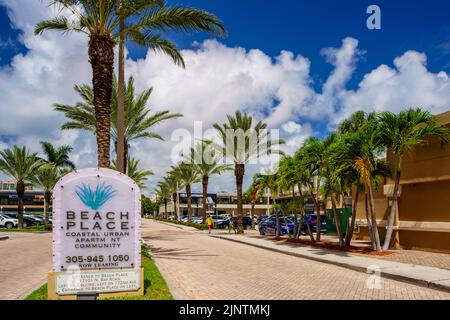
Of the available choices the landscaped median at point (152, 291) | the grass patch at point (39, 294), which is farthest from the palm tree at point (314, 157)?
the grass patch at point (39, 294)

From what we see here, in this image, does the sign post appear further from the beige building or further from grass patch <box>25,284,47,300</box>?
the beige building

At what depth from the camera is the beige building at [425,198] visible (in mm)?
16875

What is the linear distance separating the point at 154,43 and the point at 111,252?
11.8m

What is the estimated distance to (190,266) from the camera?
48.1 ft

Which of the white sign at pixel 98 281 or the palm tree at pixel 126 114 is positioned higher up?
the palm tree at pixel 126 114

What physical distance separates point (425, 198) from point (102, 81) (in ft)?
46.0

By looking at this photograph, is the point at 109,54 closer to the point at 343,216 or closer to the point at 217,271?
the point at 217,271

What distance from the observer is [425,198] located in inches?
717

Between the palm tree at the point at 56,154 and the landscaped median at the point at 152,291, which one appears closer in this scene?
the landscaped median at the point at 152,291

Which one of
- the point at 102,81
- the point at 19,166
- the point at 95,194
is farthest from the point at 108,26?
the point at 19,166

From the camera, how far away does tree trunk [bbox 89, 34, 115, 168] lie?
1460 cm

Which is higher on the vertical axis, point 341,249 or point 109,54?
point 109,54

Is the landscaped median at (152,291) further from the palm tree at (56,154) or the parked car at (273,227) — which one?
the palm tree at (56,154)

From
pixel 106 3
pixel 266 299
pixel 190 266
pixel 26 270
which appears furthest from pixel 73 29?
pixel 266 299
